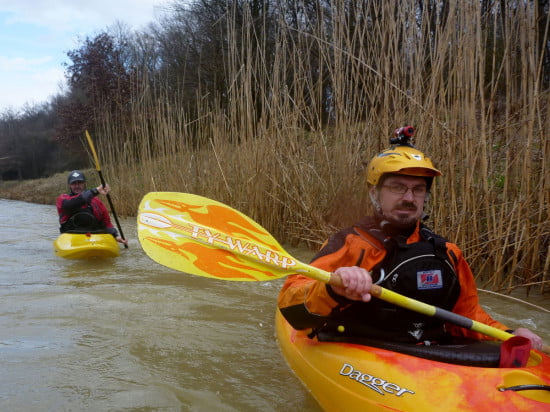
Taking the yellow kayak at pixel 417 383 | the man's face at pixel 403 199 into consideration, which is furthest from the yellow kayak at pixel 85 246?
the man's face at pixel 403 199

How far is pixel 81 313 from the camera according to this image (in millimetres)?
3328

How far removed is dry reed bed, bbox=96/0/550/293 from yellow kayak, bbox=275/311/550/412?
1637 millimetres

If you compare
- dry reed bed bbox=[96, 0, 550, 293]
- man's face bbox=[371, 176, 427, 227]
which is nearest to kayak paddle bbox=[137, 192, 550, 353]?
man's face bbox=[371, 176, 427, 227]

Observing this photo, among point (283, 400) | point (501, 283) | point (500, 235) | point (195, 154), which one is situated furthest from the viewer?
point (195, 154)

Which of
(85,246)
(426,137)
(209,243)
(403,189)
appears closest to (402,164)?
(403,189)

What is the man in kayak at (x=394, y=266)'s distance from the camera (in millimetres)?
1956

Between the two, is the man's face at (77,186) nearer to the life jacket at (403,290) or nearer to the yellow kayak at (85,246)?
the yellow kayak at (85,246)

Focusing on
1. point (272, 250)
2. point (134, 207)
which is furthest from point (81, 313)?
point (134, 207)

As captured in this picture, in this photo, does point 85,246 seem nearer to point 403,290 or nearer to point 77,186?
point 77,186

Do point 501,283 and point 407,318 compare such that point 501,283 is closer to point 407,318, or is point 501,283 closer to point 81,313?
point 407,318

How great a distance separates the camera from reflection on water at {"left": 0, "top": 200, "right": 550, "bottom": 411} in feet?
7.00

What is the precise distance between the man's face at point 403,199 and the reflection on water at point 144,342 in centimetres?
87

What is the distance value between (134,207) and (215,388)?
A: 7.02 m

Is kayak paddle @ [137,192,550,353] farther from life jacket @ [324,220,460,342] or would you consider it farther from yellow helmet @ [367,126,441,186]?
yellow helmet @ [367,126,441,186]
